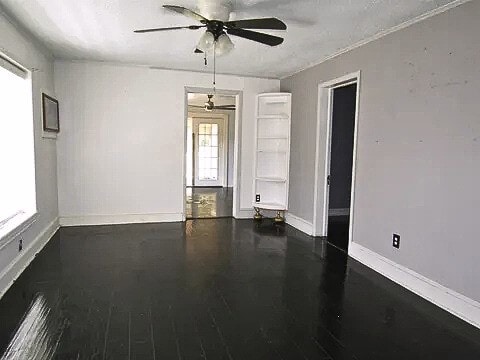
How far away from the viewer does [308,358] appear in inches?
84.7

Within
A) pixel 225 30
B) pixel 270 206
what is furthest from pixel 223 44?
pixel 270 206

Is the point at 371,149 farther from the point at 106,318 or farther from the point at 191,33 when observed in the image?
the point at 106,318

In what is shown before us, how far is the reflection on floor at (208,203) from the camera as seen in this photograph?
639 cm

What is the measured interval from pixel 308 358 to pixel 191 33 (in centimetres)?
306

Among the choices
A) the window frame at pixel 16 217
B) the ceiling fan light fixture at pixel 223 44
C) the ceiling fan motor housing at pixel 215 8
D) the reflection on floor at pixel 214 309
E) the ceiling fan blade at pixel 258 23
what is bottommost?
the reflection on floor at pixel 214 309

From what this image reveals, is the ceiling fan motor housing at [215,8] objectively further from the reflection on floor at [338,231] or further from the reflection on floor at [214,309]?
the reflection on floor at [338,231]

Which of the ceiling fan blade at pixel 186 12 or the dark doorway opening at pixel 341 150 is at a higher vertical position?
the ceiling fan blade at pixel 186 12

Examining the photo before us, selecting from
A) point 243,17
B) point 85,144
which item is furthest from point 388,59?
point 85,144

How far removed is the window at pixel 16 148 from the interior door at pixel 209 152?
6.48 meters

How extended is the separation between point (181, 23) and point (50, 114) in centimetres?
226

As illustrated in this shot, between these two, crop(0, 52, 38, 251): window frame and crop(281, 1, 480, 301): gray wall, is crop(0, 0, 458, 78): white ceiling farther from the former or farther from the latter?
crop(0, 52, 38, 251): window frame

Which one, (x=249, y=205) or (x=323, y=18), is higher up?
(x=323, y=18)

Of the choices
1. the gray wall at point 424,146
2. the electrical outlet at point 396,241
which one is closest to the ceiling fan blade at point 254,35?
the gray wall at point 424,146

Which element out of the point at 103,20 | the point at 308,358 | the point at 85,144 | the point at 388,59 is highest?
the point at 103,20
